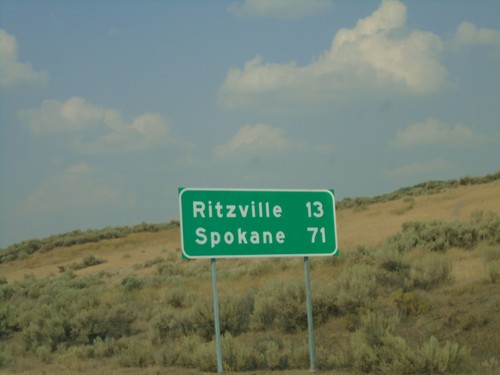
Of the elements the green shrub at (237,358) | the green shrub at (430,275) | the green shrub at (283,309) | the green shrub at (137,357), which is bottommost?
the green shrub at (137,357)

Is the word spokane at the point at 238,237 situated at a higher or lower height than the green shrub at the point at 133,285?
higher

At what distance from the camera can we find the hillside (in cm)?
1159

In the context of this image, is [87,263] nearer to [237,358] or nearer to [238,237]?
[237,358]

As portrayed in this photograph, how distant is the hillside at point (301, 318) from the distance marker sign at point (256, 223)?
180 cm

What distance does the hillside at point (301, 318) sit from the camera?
11.6m

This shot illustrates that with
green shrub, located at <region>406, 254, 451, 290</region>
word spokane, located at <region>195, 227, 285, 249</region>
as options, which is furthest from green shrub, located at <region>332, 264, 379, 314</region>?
word spokane, located at <region>195, 227, 285, 249</region>

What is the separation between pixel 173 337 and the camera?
55.0 feet

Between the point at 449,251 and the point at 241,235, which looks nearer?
the point at 241,235

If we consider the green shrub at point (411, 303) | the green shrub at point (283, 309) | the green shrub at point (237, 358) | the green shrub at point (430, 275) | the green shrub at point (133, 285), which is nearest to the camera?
the green shrub at point (237, 358)

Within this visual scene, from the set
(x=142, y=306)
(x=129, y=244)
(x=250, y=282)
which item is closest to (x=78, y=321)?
(x=142, y=306)

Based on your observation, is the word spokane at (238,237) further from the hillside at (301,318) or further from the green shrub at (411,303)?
the green shrub at (411,303)

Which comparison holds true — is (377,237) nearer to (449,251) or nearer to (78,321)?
(449,251)

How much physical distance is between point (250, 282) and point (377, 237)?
8.62 m

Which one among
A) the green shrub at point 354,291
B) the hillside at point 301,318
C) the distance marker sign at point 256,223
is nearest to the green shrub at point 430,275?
the hillside at point 301,318
